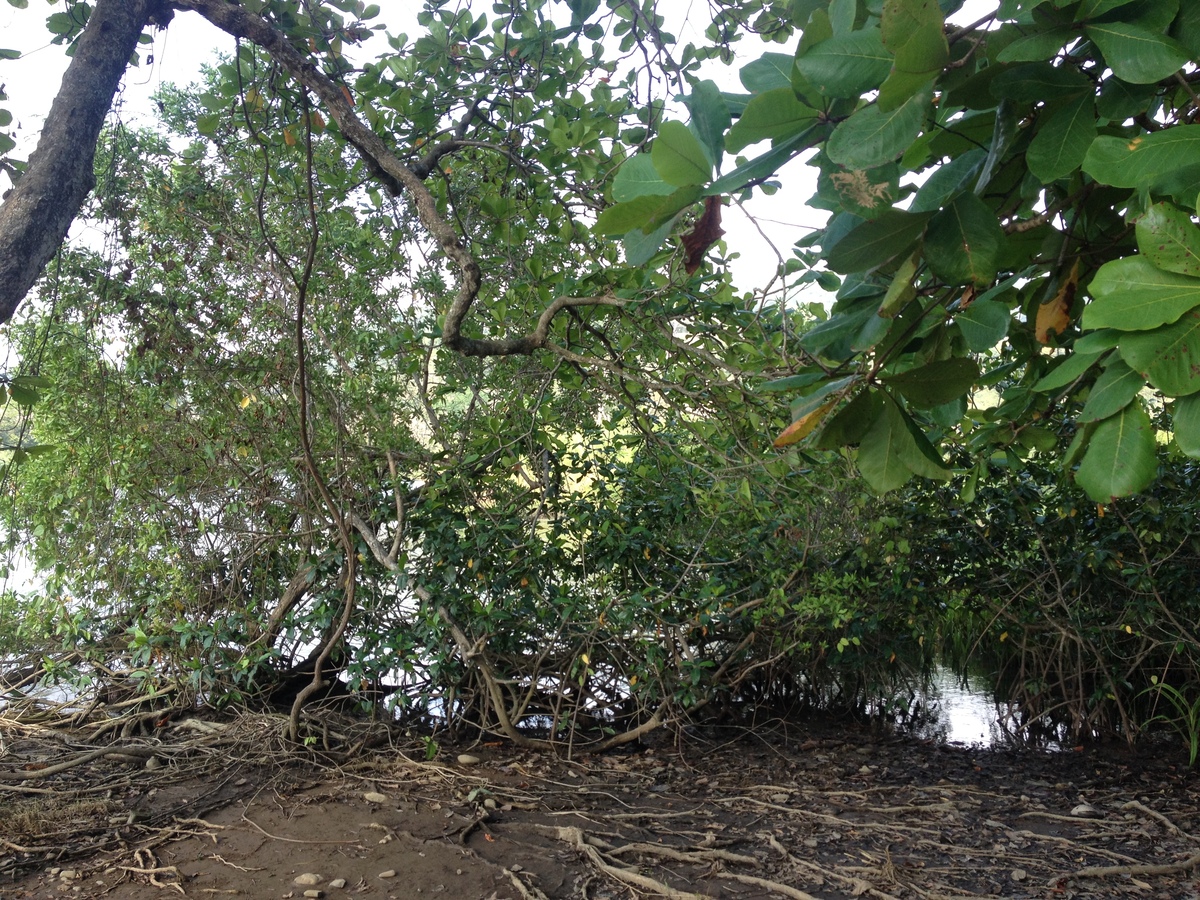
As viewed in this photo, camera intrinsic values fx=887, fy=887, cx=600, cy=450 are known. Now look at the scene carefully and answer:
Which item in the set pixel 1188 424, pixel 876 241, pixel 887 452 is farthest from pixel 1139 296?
pixel 887 452

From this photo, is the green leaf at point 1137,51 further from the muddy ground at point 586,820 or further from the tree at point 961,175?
the muddy ground at point 586,820

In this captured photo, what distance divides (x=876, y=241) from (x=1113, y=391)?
1.15 feet

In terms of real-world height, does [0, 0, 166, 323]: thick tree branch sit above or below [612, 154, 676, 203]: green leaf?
above

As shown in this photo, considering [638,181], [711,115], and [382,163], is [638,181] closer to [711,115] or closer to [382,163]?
[711,115]

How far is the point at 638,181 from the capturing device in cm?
113

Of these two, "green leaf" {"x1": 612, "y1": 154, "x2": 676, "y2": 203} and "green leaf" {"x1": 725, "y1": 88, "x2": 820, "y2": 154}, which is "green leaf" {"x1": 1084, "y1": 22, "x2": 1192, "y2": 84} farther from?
"green leaf" {"x1": 612, "y1": 154, "x2": 676, "y2": 203}

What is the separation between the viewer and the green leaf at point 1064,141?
1.09m

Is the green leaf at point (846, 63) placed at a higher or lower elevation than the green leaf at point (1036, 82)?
lower

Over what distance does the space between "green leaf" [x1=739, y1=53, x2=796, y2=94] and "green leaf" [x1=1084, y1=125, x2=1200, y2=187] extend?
0.38m

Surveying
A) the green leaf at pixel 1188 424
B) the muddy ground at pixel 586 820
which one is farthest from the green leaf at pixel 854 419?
the muddy ground at pixel 586 820

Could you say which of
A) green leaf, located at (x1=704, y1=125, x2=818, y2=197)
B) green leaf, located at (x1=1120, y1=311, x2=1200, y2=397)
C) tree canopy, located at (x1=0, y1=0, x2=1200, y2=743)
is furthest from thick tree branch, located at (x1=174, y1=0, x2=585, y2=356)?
green leaf, located at (x1=1120, y1=311, x2=1200, y2=397)

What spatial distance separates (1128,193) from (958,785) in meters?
3.65

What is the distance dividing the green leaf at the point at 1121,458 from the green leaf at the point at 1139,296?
0.60 ft

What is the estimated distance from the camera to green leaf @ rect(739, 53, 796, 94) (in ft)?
3.72
